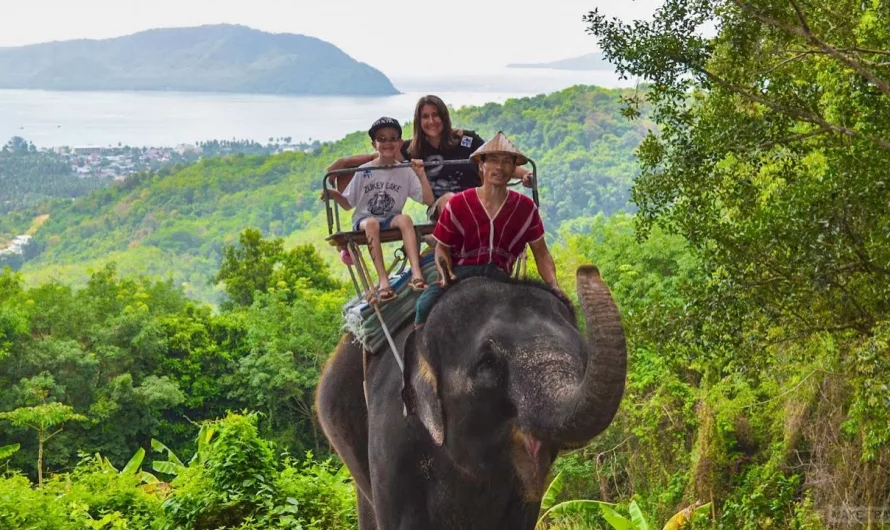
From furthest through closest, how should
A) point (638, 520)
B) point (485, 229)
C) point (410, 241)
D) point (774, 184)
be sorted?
point (638, 520) < point (774, 184) < point (410, 241) < point (485, 229)

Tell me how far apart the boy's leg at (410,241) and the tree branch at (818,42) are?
8.69 ft

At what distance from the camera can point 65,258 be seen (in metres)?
85.5

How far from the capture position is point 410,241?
4.93 metres

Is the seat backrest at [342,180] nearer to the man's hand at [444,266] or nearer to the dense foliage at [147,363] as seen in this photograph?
the man's hand at [444,266]

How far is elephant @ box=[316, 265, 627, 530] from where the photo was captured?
3.24 meters

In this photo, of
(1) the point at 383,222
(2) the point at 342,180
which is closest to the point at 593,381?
(1) the point at 383,222

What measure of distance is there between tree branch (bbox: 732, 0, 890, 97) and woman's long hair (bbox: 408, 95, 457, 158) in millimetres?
2011

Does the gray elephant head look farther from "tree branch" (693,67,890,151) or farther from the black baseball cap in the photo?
"tree branch" (693,67,890,151)

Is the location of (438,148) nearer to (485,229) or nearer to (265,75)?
(485,229)

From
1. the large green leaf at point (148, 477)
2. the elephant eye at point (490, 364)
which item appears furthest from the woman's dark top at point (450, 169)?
the large green leaf at point (148, 477)

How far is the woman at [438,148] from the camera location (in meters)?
5.56

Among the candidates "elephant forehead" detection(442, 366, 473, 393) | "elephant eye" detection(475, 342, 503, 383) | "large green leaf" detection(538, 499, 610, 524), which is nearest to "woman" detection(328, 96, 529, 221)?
"elephant forehead" detection(442, 366, 473, 393)

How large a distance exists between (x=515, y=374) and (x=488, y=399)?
0.66ft

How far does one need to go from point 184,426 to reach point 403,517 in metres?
26.0
